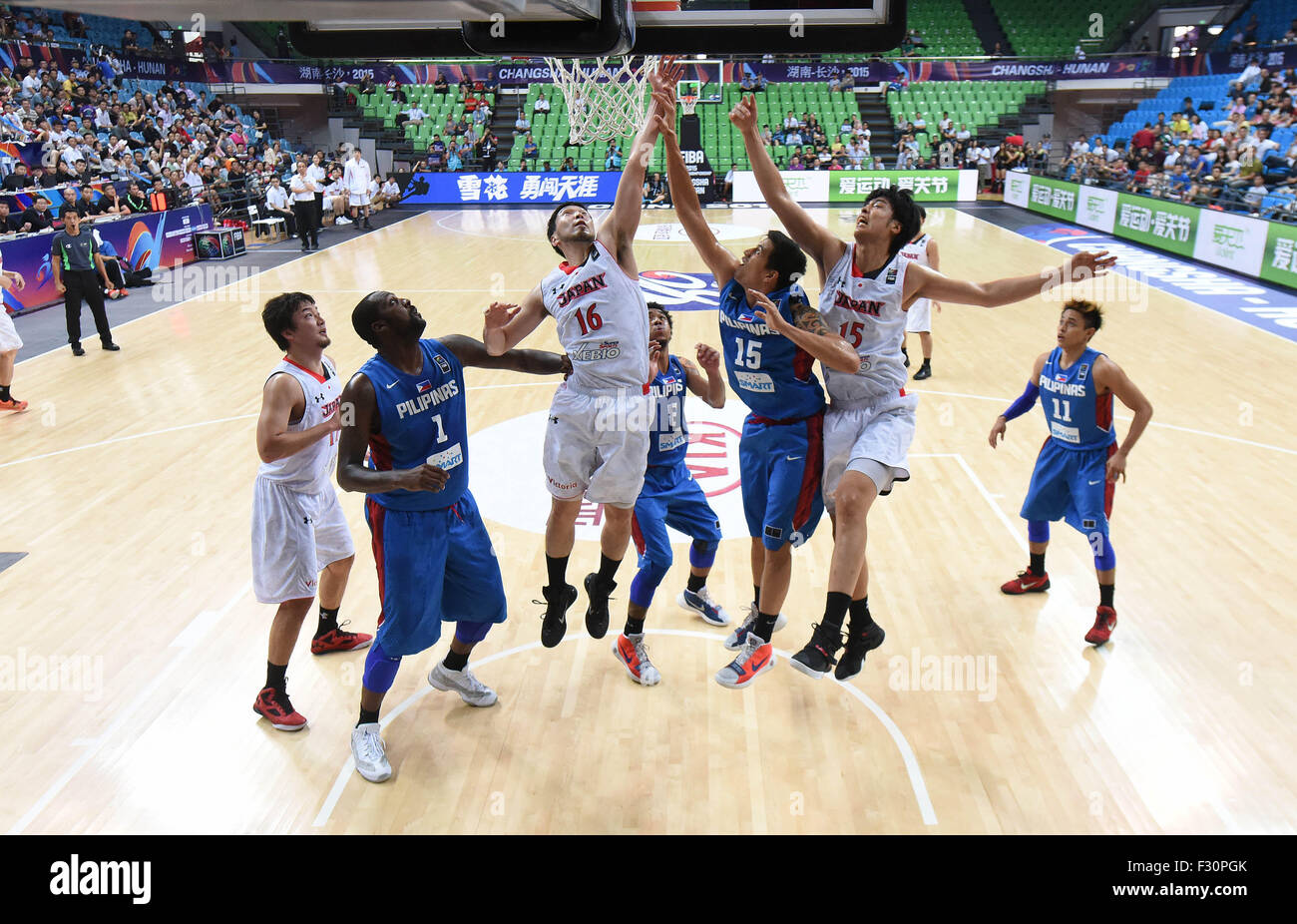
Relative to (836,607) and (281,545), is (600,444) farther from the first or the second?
(281,545)

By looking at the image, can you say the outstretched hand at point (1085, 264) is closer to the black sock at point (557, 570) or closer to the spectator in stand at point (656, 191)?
the black sock at point (557, 570)

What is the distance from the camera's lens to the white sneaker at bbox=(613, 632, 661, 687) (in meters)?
5.07

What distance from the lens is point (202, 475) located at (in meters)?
7.92

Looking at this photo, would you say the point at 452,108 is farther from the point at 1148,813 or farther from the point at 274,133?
the point at 1148,813

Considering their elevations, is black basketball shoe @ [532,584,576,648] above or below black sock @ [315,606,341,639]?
above

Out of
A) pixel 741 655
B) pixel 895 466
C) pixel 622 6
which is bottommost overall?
pixel 741 655

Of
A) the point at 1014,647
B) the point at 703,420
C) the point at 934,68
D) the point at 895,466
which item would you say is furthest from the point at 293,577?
the point at 934,68

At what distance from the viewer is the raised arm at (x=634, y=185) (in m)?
4.23

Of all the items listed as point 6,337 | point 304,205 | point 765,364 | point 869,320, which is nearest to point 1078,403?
point 869,320

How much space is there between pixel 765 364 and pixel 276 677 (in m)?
2.79

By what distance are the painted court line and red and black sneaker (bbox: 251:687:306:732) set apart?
37cm

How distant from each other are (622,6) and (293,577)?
2959 millimetres

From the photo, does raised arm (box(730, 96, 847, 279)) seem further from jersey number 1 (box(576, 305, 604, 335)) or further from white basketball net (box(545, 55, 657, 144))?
white basketball net (box(545, 55, 657, 144))

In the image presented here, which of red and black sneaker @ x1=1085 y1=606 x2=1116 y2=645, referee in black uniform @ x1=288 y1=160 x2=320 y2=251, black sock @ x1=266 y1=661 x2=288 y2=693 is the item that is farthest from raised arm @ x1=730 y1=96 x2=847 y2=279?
referee in black uniform @ x1=288 y1=160 x2=320 y2=251
